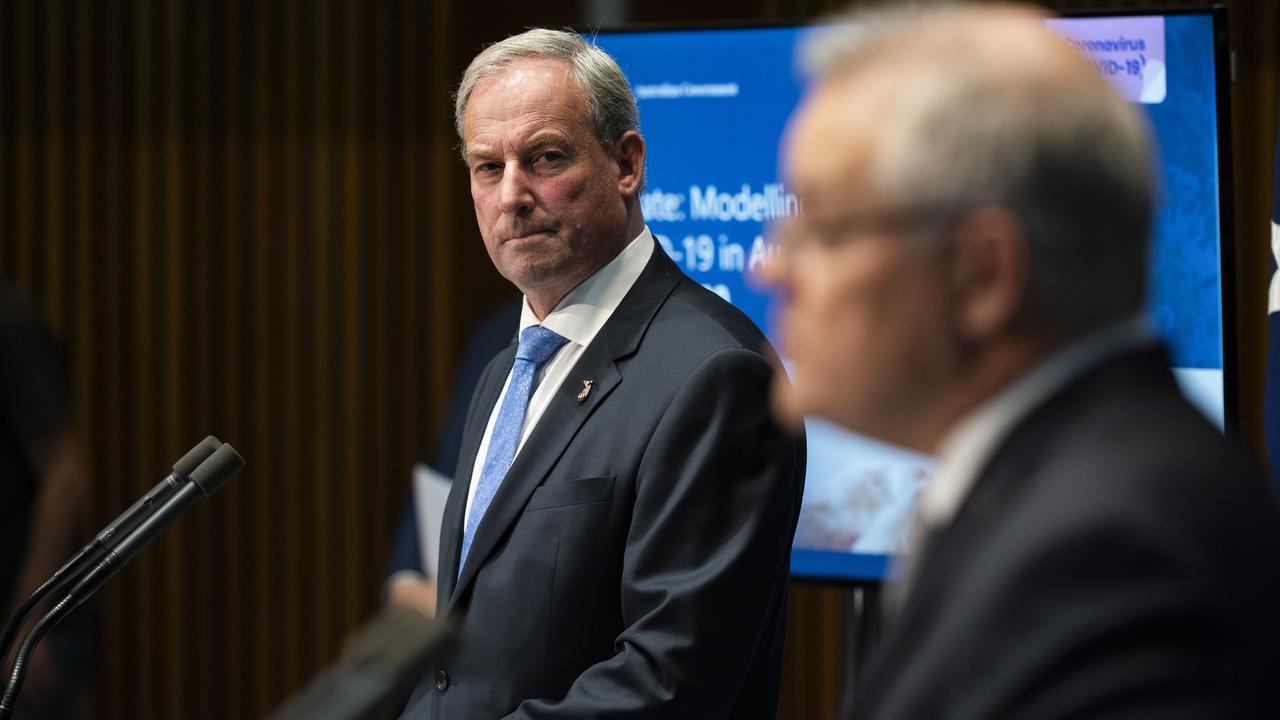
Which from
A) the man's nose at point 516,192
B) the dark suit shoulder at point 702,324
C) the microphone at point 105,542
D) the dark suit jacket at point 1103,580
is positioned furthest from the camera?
the man's nose at point 516,192

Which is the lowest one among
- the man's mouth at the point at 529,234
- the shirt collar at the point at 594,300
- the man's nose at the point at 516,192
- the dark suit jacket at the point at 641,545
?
the dark suit jacket at the point at 641,545

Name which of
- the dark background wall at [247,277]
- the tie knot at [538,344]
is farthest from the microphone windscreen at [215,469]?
the dark background wall at [247,277]

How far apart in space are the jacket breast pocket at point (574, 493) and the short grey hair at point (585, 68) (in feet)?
1.70

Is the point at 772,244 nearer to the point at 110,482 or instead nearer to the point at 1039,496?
the point at 1039,496

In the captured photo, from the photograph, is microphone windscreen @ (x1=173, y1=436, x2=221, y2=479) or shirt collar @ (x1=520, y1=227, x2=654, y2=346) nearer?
microphone windscreen @ (x1=173, y1=436, x2=221, y2=479)

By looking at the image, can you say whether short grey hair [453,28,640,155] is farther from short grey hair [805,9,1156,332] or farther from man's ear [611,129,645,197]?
short grey hair [805,9,1156,332]

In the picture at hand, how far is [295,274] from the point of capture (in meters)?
4.65

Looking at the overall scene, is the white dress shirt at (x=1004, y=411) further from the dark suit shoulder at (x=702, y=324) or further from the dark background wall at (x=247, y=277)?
the dark background wall at (x=247, y=277)

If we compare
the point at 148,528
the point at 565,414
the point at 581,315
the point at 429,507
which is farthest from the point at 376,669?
the point at 429,507

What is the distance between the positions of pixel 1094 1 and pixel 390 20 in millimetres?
2167

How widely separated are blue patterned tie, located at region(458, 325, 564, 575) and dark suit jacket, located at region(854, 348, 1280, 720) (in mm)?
1208

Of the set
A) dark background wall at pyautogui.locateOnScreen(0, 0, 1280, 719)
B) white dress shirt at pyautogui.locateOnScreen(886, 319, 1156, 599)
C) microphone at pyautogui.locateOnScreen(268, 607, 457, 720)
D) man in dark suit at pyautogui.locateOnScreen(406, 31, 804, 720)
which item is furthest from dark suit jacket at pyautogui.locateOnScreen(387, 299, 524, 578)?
white dress shirt at pyautogui.locateOnScreen(886, 319, 1156, 599)

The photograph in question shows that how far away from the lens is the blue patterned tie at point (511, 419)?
6.67ft

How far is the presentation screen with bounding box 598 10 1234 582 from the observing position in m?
2.58
